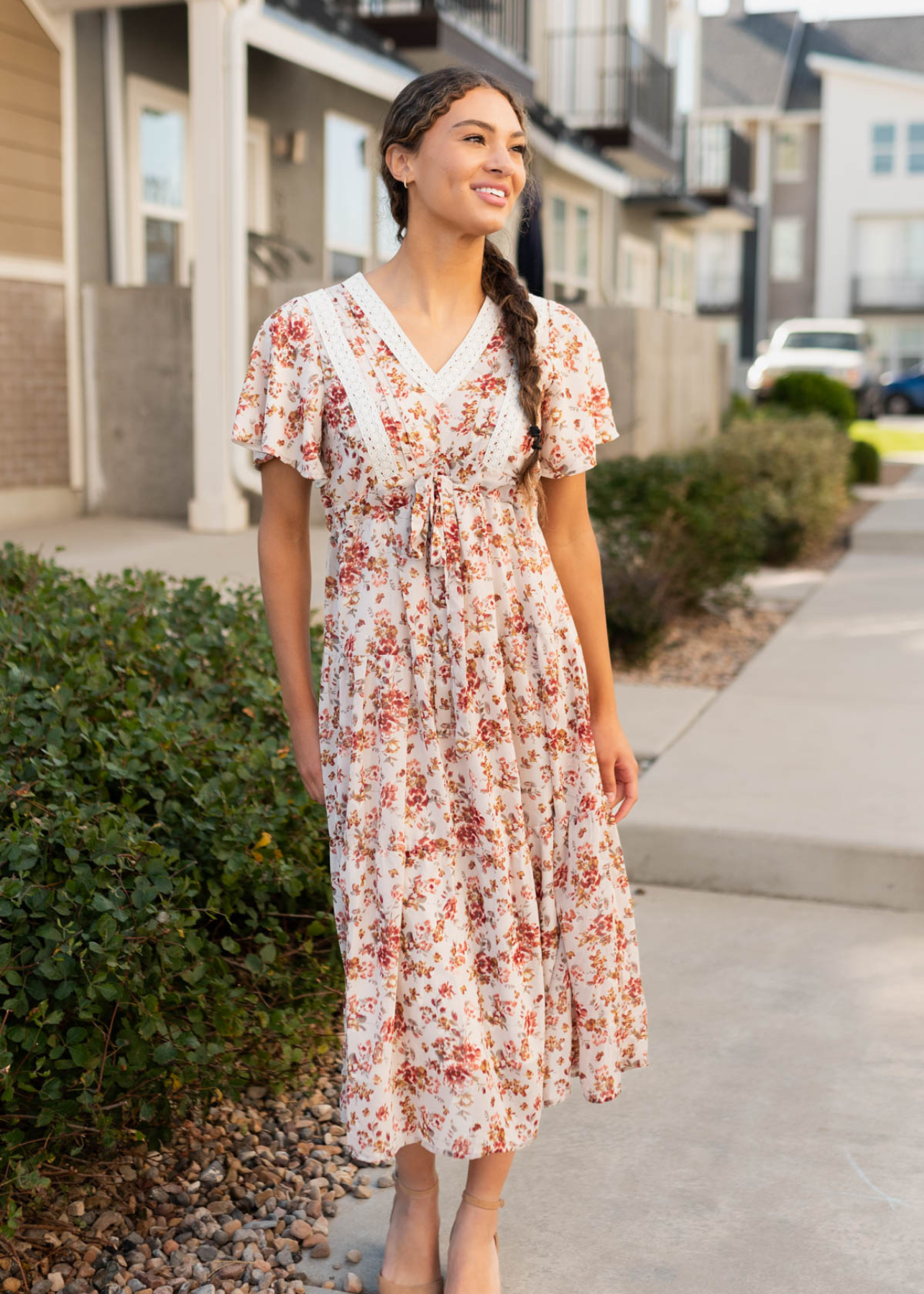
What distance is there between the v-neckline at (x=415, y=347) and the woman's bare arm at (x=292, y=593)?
25 centimetres

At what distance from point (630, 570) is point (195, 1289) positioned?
5.32m

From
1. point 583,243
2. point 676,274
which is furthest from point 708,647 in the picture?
point 676,274

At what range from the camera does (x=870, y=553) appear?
10898 mm

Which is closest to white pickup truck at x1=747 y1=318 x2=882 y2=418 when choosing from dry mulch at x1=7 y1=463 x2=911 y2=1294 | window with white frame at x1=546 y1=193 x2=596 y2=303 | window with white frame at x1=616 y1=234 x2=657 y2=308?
window with white frame at x1=616 y1=234 x2=657 y2=308

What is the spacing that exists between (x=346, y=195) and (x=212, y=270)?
11.7 ft

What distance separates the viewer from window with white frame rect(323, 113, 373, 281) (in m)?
11.6

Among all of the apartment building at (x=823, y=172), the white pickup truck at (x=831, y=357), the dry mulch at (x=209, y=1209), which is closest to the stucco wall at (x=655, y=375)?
the dry mulch at (x=209, y=1209)

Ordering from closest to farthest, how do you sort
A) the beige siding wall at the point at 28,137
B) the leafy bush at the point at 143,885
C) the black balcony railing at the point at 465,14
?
the leafy bush at the point at 143,885 → the beige siding wall at the point at 28,137 → the black balcony railing at the point at 465,14

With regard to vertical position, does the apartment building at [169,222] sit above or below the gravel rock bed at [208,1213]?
above

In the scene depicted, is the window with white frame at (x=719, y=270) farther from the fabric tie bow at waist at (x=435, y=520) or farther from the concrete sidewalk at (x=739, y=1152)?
the fabric tie bow at waist at (x=435, y=520)

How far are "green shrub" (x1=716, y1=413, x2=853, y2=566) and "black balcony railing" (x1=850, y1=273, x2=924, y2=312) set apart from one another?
33.3 m

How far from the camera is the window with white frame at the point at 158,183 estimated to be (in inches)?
378

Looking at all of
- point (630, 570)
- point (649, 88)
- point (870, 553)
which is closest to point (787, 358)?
point (649, 88)

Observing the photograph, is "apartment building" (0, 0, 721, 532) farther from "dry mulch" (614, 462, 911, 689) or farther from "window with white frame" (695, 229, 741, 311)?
"window with white frame" (695, 229, 741, 311)
